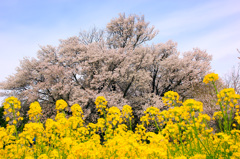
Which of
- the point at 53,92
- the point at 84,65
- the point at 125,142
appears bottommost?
the point at 125,142

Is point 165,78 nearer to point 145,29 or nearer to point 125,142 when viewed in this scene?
point 145,29

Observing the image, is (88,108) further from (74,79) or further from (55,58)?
(55,58)

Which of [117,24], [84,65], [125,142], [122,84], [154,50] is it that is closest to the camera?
[125,142]

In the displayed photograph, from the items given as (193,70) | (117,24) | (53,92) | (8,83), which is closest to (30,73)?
(8,83)

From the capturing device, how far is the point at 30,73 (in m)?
21.2

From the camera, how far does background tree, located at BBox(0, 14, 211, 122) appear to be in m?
19.2

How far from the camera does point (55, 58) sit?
22062mm

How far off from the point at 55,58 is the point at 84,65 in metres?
4.09

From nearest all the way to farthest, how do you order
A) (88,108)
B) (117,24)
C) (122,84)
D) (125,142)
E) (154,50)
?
(125,142) → (88,108) → (122,84) → (154,50) → (117,24)

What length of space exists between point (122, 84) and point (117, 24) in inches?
350

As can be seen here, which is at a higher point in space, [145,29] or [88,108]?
[145,29]

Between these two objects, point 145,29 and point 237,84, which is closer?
point 237,84

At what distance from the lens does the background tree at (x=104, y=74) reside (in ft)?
63.0

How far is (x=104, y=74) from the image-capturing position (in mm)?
19109
